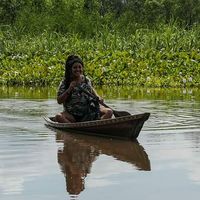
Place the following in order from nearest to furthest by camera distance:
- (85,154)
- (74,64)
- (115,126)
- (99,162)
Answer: (99,162) < (85,154) < (115,126) < (74,64)

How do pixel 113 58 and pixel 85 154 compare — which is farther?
pixel 113 58

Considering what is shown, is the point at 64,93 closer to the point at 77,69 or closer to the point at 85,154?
the point at 77,69

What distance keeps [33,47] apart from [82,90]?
1470cm

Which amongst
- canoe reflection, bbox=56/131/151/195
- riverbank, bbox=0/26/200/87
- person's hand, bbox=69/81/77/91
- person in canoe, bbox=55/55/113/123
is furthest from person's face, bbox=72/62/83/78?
riverbank, bbox=0/26/200/87

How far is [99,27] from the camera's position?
33.0 m

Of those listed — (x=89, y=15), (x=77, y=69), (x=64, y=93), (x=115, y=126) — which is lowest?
(x=115, y=126)

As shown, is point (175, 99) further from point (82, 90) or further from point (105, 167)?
point (105, 167)

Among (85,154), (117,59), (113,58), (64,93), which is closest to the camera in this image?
(85,154)

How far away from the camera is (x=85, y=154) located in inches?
306

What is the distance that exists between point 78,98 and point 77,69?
479 millimetres

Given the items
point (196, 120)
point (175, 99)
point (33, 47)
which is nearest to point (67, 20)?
point (33, 47)

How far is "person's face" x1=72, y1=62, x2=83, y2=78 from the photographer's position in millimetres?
9406

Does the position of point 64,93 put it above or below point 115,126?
above

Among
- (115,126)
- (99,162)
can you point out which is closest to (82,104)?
(115,126)
